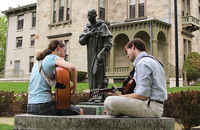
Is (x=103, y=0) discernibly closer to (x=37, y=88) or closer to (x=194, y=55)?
(x=194, y=55)

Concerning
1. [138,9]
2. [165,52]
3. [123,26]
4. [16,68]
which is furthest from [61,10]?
[165,52]

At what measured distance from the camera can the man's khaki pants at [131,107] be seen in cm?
349

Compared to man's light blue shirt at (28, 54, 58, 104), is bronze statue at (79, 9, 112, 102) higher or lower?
higher

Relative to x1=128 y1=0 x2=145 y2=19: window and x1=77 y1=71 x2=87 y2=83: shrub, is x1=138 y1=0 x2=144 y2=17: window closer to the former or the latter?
x1=128 y1=0 x2=145 y2=19: window

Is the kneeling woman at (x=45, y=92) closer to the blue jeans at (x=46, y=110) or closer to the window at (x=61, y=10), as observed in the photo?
the blue jeans at (x=46, y=110)

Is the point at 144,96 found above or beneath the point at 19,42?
beneath

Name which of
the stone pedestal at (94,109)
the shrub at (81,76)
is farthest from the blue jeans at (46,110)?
the shrub at (81,76)

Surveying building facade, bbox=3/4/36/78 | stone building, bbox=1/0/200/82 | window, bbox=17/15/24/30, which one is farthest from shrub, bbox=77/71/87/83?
window, bbox=17/15/24/30

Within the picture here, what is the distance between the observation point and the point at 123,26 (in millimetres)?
24844

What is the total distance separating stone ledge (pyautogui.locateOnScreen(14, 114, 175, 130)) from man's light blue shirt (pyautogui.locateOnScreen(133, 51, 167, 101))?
37 cm

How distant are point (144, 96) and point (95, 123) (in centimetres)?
83

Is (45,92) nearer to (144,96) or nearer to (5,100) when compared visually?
(144,96)

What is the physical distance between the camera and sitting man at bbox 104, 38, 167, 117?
136 inches

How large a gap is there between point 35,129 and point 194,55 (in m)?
23.3
